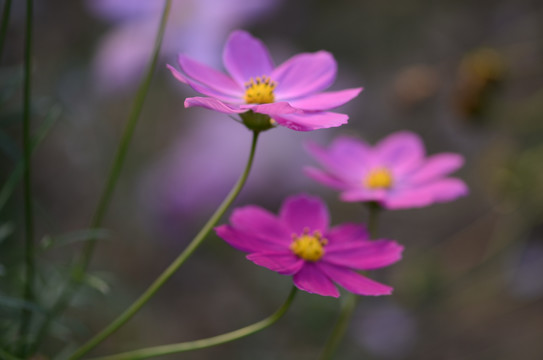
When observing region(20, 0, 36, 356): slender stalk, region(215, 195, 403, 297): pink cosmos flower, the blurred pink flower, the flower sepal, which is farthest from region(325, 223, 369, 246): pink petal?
the blurred pink flower

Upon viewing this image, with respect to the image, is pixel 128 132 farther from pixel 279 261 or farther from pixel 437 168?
pixel 437 168

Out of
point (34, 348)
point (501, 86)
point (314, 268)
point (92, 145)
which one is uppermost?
point (501, 86)

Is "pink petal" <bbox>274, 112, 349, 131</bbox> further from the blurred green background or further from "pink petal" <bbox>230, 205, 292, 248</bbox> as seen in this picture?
the blurred green background

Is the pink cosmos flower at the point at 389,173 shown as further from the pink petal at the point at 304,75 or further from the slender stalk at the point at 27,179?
the slender stalk at the point at 27,179

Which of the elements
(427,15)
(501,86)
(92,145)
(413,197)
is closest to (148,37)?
(92,145)

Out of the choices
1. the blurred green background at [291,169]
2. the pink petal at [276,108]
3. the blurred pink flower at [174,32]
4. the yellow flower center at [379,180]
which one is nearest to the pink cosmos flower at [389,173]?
the yellow flower center at [379,180]

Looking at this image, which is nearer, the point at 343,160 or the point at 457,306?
the point at 343,160

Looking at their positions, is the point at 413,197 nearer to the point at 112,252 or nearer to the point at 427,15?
the point at 112,252
